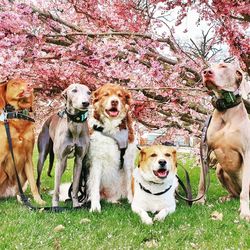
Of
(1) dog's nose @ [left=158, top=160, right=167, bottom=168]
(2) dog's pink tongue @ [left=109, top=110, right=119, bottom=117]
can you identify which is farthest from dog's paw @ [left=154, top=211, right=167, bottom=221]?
(2) dog's pink tongue @ [left=109, top=110, right=119, bottom=117]

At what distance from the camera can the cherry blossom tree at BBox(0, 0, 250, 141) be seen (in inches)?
280

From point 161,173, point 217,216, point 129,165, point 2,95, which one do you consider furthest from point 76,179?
point 217,216

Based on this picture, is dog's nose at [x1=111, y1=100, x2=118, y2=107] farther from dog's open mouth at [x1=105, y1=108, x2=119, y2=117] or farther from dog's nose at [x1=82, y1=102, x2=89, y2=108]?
dog's nose at [x1=82, y1=102, x2=89, y2=108]

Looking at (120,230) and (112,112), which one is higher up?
(112,112)

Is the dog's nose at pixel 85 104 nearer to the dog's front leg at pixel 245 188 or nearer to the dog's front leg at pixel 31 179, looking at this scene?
the dog's front leg at pixel 31 179

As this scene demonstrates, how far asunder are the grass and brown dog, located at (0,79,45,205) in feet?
2.46

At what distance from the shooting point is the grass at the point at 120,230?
4574mm

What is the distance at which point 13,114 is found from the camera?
22.0 feet

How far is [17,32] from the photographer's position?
23.2ft

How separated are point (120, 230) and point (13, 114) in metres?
2.55

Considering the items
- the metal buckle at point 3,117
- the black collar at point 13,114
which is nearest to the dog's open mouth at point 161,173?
the black collar at point 13,114

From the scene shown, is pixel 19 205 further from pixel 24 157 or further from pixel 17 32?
pixel 17 32

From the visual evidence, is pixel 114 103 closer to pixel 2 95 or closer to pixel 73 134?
pixel 73 134

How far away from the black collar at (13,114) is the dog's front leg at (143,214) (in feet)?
6.81
